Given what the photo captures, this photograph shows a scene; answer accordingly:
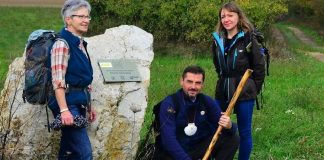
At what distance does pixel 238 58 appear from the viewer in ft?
18.4

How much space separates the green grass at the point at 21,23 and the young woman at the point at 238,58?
1549 cm

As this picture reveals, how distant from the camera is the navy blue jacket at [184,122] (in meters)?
5.18

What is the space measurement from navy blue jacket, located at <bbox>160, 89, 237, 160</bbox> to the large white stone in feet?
1.52

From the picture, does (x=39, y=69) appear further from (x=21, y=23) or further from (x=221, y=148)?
(x=21, y=23)

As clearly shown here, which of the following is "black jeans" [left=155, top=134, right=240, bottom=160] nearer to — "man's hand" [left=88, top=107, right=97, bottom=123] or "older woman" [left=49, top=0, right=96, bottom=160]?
"man's hand" [left=88, top=107, right=97, bottom=123]

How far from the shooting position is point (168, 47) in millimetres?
18750

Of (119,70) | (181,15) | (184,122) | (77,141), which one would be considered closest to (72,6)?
(77,141)

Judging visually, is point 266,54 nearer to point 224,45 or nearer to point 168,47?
point 224,45

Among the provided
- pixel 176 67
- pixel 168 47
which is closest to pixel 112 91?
pixel 176 67

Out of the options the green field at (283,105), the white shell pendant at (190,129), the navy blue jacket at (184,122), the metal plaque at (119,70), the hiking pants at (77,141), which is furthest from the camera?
the green field at (283,105)

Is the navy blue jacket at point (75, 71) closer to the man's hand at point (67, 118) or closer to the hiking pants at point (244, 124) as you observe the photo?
the man's hand at point (67, 118)

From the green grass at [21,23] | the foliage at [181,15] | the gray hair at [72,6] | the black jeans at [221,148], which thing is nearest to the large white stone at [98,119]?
the black jeans at [221,148]

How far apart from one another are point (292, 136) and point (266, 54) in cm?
214

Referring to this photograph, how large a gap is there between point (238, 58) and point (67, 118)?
196 centimetres
